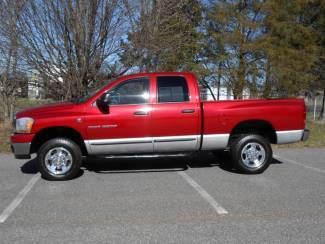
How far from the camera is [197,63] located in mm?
16438

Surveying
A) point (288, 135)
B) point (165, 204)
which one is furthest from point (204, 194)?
point (288, 135)

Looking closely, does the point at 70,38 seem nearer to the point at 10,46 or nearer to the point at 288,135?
the point at 10,46

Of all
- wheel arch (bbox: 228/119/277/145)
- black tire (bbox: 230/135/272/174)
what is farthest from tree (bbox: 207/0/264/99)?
black tire (bbox: 230/135/272/174)

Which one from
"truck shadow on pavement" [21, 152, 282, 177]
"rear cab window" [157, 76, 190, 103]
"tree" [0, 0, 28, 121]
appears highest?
"tree" [0, 0, 28, 121]

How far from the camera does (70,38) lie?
489 inches

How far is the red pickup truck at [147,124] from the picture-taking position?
7516mm

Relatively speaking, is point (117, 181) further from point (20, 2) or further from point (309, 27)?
point (309, 27)

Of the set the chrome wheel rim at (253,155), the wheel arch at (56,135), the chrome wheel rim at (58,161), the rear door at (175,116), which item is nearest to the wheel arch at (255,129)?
the chrome wheel rim at (253,155)

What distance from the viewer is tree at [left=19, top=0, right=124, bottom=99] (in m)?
12.1

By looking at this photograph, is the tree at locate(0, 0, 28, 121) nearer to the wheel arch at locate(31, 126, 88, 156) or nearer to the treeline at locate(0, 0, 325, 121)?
the treeline at locate(0, 0, 325, 121)

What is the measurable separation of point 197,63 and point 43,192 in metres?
10.7

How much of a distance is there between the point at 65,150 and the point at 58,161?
23 centimetres

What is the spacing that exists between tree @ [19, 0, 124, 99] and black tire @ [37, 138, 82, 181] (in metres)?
5.44

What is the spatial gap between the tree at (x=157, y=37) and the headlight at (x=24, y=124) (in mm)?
6000
